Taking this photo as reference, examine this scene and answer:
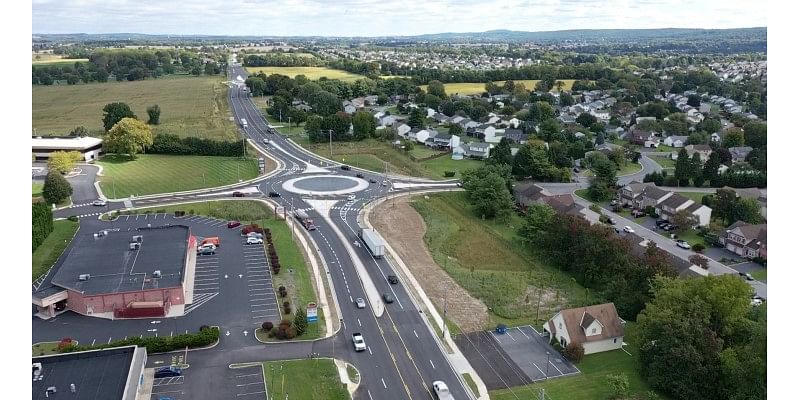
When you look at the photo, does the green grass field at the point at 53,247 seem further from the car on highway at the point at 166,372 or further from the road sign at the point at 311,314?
the road sign at the point at 311,314

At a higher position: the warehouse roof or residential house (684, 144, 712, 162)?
residential house (684, 144, 712, 162)

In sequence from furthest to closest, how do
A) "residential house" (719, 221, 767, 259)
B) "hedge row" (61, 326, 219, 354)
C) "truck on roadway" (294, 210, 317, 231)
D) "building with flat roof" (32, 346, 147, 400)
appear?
"truck on roadway" (294, 210, 317, 231), "residential house" (719, 221, 767, 259), "hedge row" (61, 326, 219, 354), "building with flat roof" (32, 346, 147, 400)

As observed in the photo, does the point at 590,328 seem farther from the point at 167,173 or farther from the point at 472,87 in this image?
the point at 472,87

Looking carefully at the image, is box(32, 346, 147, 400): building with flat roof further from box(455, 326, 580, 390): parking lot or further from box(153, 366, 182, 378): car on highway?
box(455, 326, 580, 390): parking lot

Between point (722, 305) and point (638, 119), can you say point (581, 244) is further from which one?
point (638, 119)

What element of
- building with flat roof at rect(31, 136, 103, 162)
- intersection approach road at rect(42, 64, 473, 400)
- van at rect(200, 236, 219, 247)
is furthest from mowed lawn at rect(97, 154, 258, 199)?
van at rect(200, 236, 219, 247)
